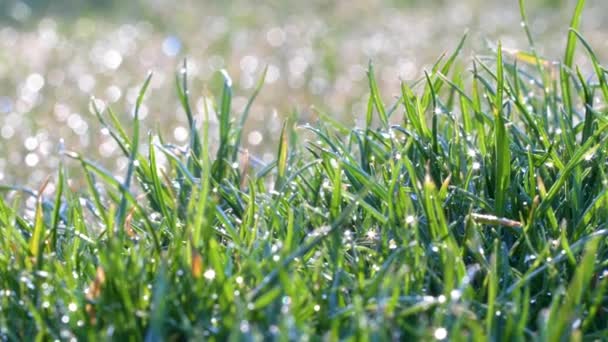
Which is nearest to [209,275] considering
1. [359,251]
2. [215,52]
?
[359,251]

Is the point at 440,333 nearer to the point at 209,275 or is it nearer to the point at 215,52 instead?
the point at 209,275

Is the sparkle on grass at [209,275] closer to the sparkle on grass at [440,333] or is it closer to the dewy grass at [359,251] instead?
the dewy grass at [359,251]

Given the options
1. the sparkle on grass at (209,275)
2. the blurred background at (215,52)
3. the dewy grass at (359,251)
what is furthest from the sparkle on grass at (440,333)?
the blurred background at (215,52)

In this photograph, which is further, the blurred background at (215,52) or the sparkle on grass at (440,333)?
the blurred background at (215,52)

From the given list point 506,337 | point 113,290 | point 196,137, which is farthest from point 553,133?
point 113,290

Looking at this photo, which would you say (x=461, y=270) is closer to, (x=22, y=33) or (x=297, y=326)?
(x=297, y=326)

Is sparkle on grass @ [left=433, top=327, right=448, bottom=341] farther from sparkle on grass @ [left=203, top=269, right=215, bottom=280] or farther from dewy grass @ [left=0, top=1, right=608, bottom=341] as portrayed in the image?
sparkle on grass @ [left=203, top=269, right=215, bottom=280]

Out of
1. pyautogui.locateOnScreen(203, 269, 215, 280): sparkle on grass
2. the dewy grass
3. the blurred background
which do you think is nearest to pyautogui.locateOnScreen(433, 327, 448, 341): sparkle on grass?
the dewy grass
